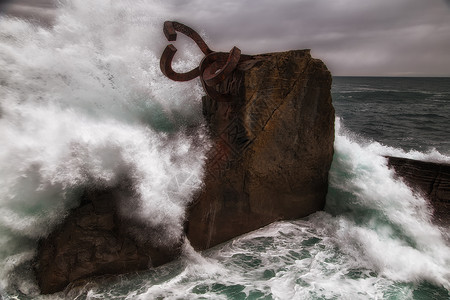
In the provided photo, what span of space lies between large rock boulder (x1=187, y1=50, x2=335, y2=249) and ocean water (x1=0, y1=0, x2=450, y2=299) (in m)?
0.21

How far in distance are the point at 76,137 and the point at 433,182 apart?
4.71 metres

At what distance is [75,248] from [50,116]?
1.39m

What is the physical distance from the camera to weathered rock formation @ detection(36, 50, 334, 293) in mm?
2898

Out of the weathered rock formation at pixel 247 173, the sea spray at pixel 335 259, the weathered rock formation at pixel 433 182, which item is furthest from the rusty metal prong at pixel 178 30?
the weathered rock formation at pixel 433 182

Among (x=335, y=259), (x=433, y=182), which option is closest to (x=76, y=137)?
(x=335, y=259)

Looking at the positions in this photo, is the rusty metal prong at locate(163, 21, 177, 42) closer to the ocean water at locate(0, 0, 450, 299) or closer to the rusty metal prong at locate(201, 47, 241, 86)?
the rusty metal prong at locate(201, 47, 241, 86)

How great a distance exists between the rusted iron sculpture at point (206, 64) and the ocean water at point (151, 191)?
2.41 feet

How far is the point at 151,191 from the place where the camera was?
3189 mm

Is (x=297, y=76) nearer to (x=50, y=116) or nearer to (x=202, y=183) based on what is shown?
(x=202, y=183)

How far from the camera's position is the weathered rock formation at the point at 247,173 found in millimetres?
2898

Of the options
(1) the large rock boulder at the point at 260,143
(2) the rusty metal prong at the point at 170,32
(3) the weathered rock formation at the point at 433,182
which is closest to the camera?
(2) the rusty metal prong at the point at 170,32

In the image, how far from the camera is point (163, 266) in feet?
10.2

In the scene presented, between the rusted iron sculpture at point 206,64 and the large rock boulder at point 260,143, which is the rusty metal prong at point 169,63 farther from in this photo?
the large rock boulder at point 260,143

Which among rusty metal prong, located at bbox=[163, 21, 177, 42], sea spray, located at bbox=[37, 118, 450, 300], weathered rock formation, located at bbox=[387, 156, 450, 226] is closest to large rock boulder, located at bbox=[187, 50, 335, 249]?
sea spray, located at bbox=[37, 118, 450, 300]
